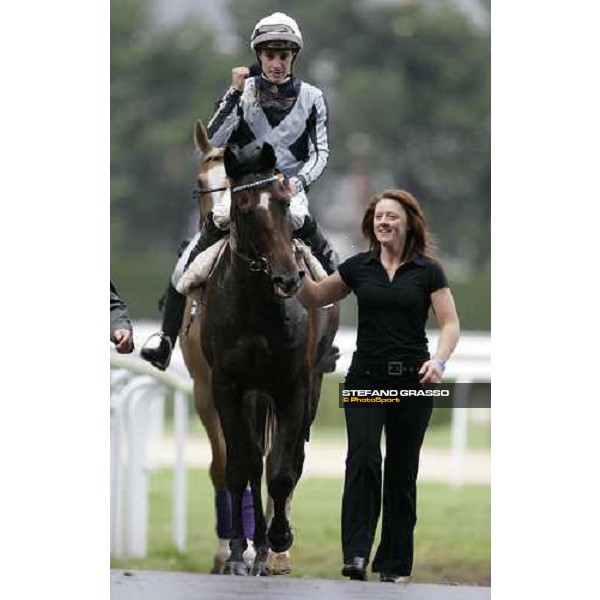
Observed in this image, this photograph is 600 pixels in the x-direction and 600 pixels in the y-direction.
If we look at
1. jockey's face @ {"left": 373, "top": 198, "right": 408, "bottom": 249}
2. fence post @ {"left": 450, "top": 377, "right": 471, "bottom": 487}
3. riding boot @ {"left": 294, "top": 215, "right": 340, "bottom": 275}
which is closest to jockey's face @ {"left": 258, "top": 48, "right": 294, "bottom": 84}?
riding boot @ {"left": 294, "top": 215, "right": 340, "bottom": 275}

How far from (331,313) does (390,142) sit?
704 inches

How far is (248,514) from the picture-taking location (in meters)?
8.02

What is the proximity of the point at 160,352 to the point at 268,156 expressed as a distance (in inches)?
58.0

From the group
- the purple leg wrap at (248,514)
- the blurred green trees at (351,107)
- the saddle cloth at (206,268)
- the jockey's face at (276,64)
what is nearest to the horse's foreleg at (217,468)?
the purple leg wrap at (248,514)

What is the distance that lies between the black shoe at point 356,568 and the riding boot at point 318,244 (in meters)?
1.27

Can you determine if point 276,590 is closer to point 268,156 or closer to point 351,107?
point 268,156

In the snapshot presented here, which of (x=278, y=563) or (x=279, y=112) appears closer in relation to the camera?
(x=279, y=112)

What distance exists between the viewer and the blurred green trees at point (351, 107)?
81.2ft

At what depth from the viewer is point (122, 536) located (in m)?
10.8

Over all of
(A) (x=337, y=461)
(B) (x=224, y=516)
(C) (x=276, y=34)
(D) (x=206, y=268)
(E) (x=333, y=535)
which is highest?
(C) (x=276, y=34)

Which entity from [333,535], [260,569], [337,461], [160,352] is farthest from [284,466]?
[337,461]

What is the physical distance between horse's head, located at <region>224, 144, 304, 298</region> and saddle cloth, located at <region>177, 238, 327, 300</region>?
376 millimetres

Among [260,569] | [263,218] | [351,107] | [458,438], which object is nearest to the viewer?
[263,218]

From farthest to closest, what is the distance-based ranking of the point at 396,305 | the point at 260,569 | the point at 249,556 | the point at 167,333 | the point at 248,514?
the point at 167,333, the point at 248,514, the point at 249,556, the point at 260,569, the point at 396,305
